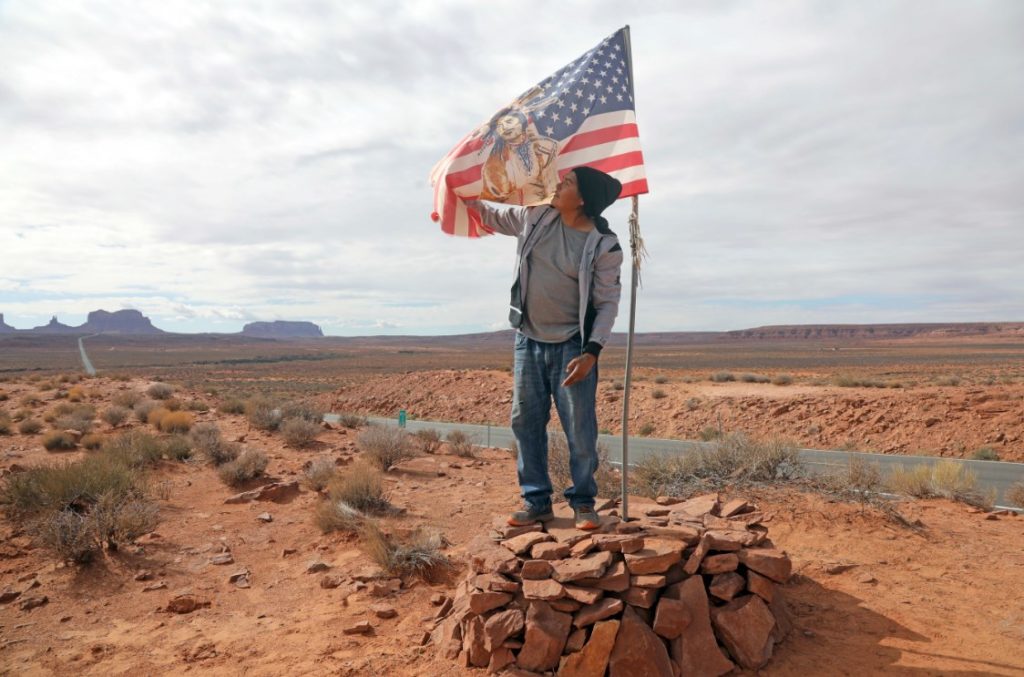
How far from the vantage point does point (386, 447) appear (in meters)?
10.4

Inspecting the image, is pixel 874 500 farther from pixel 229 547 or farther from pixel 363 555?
pixel 229 547

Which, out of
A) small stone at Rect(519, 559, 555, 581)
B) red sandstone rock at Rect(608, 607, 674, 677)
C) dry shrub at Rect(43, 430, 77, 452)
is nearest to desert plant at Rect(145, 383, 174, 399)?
dry shrub at Rect(43, 430, 77, 452)

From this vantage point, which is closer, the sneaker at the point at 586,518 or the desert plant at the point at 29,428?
the sneaker at the point at 586,518

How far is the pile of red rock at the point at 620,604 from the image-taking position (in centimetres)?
366

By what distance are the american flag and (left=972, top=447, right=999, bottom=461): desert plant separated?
13712 mm

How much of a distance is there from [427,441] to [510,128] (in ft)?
30.0

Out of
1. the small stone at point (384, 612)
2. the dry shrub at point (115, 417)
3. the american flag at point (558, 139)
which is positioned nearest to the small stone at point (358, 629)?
the small stone at point (384, 612)

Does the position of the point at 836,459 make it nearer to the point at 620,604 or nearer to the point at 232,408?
the point at 620,604

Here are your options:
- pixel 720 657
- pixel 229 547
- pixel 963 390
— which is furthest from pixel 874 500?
pixel 963 390

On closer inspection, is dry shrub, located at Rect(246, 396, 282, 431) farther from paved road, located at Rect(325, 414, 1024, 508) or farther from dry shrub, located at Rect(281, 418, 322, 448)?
paved road, located at Rect(325, 414, 1024, 508)

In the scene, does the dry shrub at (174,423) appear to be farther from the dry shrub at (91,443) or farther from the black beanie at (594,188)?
the black beanie at (594,188)

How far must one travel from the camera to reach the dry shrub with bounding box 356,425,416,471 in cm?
1022

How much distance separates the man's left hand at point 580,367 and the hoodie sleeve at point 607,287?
0.12 m

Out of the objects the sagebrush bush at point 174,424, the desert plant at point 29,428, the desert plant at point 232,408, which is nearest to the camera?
the sagebrush bush at point 174,424
